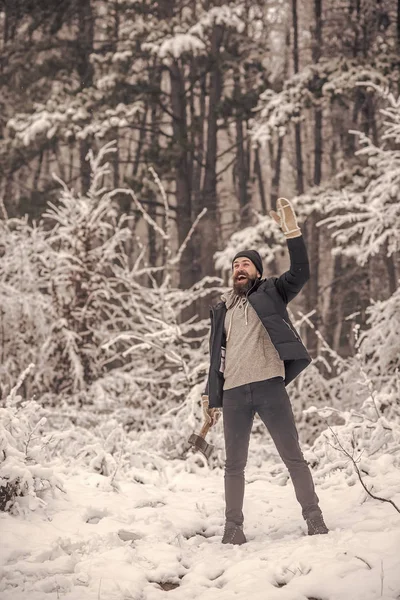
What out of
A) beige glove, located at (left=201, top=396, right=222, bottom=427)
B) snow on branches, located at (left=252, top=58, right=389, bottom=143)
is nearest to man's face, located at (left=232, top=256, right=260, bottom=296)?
beige glove, located at (left=201, top=396, right=222, bottom=427)

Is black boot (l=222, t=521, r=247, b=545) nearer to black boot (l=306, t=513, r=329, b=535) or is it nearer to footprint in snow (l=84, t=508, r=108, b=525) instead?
black boot (l=306, t=513, r=329, b=535)

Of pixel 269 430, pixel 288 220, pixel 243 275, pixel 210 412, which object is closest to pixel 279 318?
pixel 243 275

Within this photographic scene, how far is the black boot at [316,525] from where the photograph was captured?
4.46m

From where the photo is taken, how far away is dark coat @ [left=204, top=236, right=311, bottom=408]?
451cm

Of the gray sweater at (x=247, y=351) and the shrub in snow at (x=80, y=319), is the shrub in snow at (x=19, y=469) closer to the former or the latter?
the gray sweater at (x=247, y=351)

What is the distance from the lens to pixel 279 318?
183 inches

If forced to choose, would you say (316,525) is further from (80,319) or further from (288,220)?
(80,319)

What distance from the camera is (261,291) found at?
15.7 ft

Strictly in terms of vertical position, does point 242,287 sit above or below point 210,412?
above

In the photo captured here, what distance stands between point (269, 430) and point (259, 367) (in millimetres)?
450

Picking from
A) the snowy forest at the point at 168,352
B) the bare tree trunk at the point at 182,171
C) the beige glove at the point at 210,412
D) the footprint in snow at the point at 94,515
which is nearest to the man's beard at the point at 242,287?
the beige glove at the point at 210,412

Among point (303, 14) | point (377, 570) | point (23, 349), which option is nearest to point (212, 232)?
point (23, 349)

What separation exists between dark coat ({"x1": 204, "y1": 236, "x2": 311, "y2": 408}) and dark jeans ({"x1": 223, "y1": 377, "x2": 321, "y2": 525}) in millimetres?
137

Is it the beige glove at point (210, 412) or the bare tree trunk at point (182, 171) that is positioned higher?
the bare tree trunk at point (182, 171)
